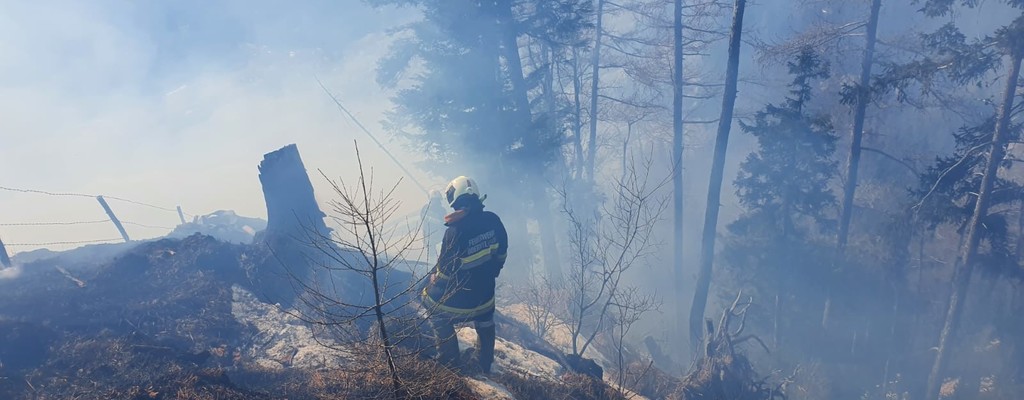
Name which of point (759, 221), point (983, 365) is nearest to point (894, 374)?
point (983, 365)

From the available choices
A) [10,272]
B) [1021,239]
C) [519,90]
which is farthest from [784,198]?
[10,272]

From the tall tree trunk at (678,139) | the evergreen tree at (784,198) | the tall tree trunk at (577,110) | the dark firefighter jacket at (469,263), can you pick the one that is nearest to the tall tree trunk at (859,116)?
the evergreen tree at (784,198)

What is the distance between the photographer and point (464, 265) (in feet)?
20.7

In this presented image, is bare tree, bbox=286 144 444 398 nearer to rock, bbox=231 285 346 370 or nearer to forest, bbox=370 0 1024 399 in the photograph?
rock, bbox=231 285 346 370

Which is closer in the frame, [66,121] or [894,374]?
[894,374]

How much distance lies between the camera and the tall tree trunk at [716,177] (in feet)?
46.5

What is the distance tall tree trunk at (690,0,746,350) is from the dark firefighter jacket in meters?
10.1

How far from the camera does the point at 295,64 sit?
49.1m

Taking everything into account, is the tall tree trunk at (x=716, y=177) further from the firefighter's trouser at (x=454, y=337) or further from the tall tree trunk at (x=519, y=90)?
the firefighter's trouser at (x=454, y=337)

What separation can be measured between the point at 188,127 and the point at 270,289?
3722cm

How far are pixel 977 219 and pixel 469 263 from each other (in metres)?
11.1

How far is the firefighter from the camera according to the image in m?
6.29

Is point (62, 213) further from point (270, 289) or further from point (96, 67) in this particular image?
point (270, 289)

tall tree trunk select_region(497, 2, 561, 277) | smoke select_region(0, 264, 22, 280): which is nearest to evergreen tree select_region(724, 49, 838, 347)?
tall tree trunk select_region(497, 2, 561, 277)
